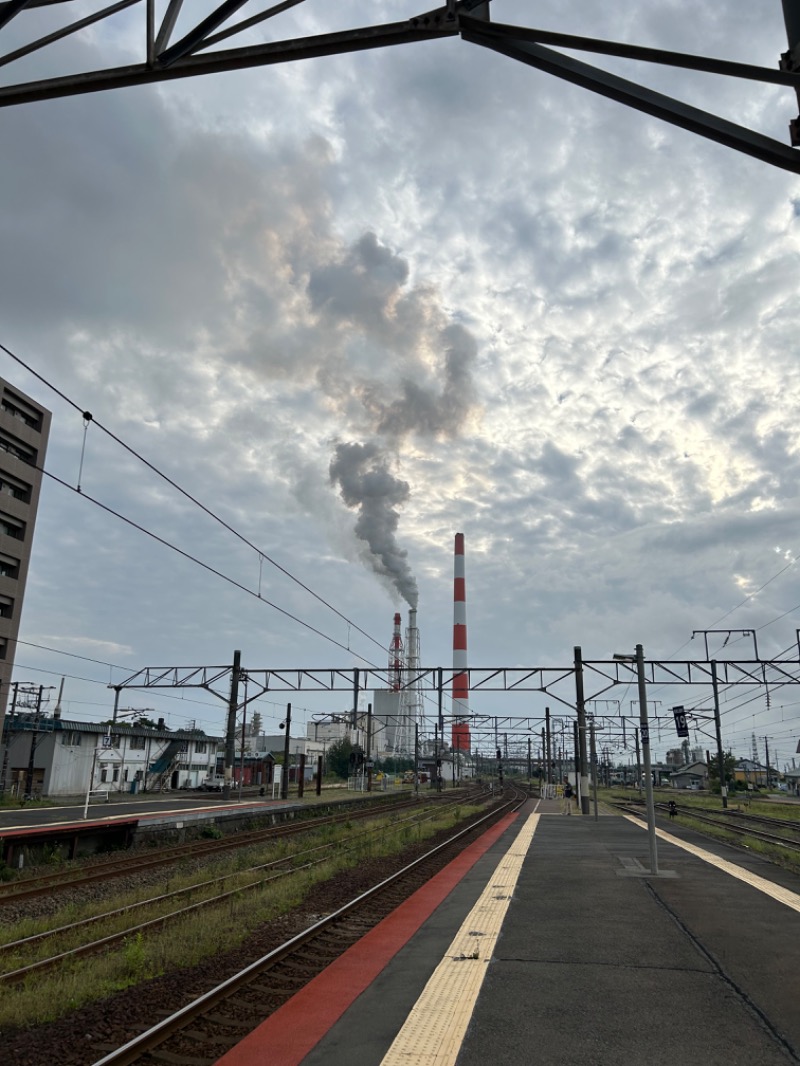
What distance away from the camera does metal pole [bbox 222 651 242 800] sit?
42.3m

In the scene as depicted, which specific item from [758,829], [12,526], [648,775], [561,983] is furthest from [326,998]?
[12,526]

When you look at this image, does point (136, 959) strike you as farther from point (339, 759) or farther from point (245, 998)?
point (339, 759)

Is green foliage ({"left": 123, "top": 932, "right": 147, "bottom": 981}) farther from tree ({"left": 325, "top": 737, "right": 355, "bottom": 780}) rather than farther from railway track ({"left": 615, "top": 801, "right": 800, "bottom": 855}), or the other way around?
tree ({"left": 325, "top": 737, "right": 355, "bottom": 780})

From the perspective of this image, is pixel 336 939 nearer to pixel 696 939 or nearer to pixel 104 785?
pixel 696 939

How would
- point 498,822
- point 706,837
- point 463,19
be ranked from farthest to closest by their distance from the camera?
point 498,822 < point 706,837 < point 463,19

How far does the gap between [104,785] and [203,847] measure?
34.7 metres

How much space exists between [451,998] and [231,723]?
38.2 meters

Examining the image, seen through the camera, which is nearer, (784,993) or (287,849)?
(784,993)

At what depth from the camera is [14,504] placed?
49281mm

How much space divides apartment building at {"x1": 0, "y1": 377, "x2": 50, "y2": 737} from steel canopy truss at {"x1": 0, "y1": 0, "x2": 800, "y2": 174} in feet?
158

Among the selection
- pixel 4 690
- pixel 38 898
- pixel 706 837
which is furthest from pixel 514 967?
pixel 4 690

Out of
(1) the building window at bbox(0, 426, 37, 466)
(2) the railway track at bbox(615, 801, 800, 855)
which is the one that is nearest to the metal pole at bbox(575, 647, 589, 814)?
(2) the railway track at bbox(615, 801, 800, 855)

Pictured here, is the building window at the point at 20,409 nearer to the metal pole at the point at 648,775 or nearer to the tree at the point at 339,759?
the metal pole at the point at 648,775

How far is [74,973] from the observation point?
357 inches
